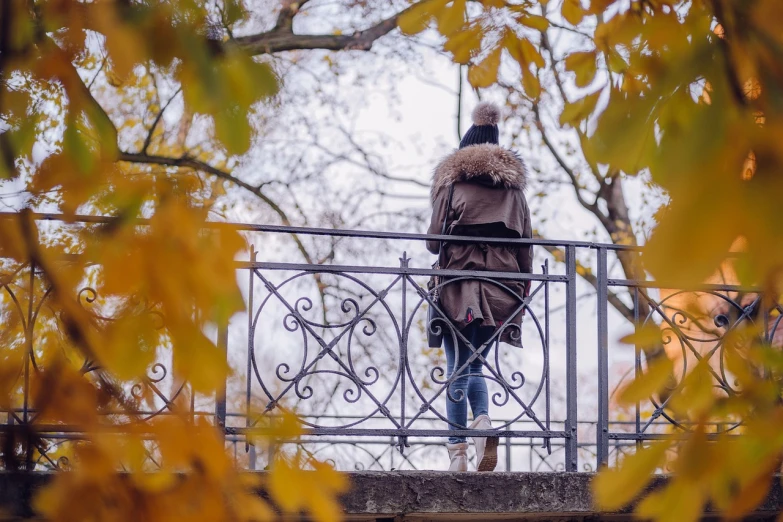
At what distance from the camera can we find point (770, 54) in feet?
4.59

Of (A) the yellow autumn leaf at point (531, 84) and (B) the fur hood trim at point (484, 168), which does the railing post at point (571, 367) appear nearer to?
(B) the fur hood trim at point (484, 168)

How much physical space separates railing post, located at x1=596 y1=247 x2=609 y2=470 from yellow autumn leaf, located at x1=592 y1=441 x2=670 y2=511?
3.13m

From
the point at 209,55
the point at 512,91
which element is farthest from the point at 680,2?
the point at 512,91

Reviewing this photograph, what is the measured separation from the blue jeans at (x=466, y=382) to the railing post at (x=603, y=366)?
57 cm

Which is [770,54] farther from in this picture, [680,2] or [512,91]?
[512,91]

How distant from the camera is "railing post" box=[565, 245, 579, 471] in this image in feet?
14.9

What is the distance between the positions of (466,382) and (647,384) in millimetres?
3322

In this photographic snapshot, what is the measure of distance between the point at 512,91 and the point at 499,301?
Answer: 7.87 metres

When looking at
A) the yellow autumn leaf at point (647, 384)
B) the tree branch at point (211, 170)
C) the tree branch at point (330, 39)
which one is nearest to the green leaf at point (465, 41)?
the yellow autumn leaf at point (647, 384)

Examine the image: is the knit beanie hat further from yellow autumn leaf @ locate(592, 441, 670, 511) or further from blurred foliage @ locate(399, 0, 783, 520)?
yellow autumn leaf @ locate(592, 441, 670, 511)

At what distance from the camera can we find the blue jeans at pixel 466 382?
466cm

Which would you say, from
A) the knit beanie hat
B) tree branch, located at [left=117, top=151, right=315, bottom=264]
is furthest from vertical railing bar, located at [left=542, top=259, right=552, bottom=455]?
tree branch, located at [left=117, top=151, right=315, bottom=264]

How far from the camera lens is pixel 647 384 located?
1508 millimetres

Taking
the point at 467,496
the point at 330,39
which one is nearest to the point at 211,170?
the point at 330,39
